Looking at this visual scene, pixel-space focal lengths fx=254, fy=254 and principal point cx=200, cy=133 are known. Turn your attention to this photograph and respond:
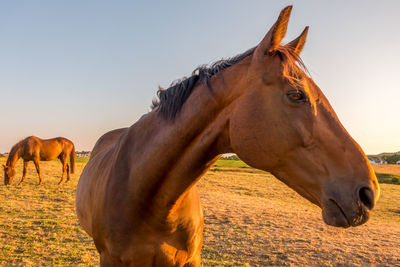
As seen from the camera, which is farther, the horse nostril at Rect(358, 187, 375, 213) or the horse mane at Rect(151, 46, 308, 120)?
the horse mane at Rect(151, 46, 308, 120)

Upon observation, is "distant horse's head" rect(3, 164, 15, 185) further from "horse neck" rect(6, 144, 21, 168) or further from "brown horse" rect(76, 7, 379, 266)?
"brown horse" rect(76, 7, 379, 266)

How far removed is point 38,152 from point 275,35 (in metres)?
15.3

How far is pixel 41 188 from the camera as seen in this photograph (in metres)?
11.4

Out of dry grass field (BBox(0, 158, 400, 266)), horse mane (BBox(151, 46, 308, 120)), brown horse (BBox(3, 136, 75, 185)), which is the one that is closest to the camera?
horse mane (BBox(151, 46, 308, 120))

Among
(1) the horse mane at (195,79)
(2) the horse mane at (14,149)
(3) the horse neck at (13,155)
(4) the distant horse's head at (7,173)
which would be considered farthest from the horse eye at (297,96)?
(2) the horse mane at (14,149)

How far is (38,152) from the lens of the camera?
1367 centimetres

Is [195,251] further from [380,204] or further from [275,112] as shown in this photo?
[380,204]

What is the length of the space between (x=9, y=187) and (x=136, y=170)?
12544 mm

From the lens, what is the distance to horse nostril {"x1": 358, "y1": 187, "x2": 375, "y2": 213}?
122 centimetres

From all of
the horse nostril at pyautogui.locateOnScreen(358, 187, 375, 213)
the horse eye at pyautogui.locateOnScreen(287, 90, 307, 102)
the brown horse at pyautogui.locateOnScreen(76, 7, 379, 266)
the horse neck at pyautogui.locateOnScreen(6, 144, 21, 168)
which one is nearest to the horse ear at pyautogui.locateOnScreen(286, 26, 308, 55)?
the brown horse at pyautogui.locateOnScreen(76, 7, 379, 266)

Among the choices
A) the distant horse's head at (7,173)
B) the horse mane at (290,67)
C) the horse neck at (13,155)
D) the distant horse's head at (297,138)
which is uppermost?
the horse mane at (290,67)

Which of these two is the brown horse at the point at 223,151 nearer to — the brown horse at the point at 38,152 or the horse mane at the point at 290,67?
the horse mane at the point at 290,67

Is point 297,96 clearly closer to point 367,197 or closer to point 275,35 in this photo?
point 275,35

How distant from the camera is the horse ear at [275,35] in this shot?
1.42 m
